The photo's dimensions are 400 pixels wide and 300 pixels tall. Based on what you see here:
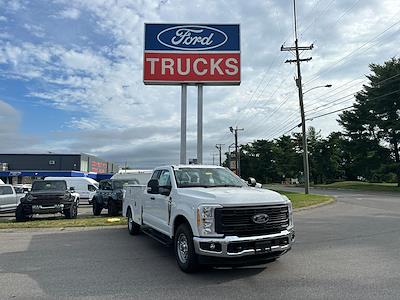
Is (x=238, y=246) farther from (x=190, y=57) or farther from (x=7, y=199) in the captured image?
(x=7, y=199)

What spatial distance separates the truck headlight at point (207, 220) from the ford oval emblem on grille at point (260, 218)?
0.62 m

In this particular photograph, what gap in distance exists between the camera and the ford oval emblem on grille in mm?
6469

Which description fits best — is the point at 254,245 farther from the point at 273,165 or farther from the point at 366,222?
the point at 273,165

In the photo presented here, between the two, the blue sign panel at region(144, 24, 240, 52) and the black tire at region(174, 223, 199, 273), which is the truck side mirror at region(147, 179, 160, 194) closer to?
the black tire at region(174, 223, 199, 273)

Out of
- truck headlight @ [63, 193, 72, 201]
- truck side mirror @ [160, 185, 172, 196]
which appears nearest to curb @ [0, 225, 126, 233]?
truck headlight @ [63, 193, 72, 201]

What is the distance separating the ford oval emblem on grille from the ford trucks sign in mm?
12584

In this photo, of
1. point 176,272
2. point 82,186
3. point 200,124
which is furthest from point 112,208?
point 82,186

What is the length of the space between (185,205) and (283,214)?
1.71 metres

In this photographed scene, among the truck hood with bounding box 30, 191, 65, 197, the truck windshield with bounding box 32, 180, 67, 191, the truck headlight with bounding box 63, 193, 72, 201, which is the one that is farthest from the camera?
the truck windshield with bounding box 32, 180, 67, 191

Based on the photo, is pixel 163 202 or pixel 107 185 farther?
pixel 107 185

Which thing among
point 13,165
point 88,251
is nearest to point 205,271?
point 88,251

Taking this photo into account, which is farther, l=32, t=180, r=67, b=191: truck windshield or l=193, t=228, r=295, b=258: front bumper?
l=32, t=180, r=67, b=191: truck windshield

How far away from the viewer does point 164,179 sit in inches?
340

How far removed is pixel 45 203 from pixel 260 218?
1163 centimetres
